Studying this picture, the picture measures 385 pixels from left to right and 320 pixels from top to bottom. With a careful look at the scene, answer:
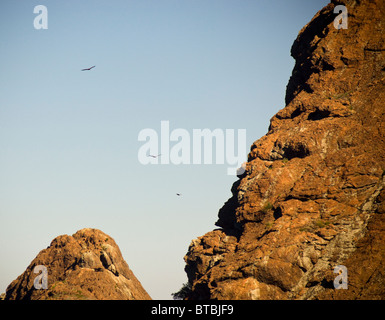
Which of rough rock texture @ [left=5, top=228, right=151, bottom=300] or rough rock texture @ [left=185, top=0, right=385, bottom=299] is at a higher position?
rough rock texture @ [left=185, top=0, right=385, bottom=299]

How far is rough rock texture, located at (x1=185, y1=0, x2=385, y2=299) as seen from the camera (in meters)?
56.3

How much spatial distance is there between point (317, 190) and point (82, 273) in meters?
45.9

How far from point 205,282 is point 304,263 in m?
14.5

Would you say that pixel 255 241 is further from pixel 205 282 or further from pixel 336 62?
pixel 336 62

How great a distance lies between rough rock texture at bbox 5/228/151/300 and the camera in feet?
268

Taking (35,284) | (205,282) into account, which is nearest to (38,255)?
(35,284)

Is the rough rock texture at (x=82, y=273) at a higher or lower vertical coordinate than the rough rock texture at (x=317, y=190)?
lower

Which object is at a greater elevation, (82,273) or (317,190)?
(317,190)

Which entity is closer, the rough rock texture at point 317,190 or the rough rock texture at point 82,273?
the rough rock texture at point 317,190

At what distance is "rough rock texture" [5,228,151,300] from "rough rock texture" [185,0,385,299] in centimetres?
1933

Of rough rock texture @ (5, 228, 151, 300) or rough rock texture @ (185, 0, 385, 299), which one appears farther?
rough rock texture @ (5, 228, 151, 300)

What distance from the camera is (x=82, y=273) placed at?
84.9 meters

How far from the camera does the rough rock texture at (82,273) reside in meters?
81.6

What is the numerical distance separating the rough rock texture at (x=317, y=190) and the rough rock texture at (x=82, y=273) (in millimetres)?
19329
